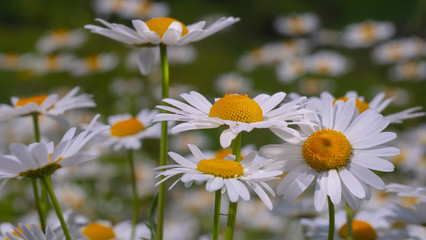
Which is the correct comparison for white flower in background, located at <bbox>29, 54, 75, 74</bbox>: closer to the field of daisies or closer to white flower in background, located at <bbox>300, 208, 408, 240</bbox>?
the field of daisies

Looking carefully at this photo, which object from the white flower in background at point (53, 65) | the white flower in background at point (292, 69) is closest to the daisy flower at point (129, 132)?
the white flower in background at point (53, 65)

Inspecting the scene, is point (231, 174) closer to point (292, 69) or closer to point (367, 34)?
point (292, 69)

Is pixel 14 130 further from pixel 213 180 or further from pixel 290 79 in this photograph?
pixel 213 180

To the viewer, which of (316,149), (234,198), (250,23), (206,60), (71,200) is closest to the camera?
(234,198)

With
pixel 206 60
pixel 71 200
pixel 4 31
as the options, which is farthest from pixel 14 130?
pixel 4 31

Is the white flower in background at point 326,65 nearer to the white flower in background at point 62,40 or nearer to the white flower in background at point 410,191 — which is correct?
the white flower in background at point 62,40

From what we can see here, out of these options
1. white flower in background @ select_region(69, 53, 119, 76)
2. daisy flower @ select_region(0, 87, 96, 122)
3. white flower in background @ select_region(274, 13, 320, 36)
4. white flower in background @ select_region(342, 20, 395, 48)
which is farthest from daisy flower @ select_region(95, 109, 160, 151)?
white flower in background @ select_region(342, 20, 395, 48)

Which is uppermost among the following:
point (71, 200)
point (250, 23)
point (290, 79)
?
point (250, 23)
